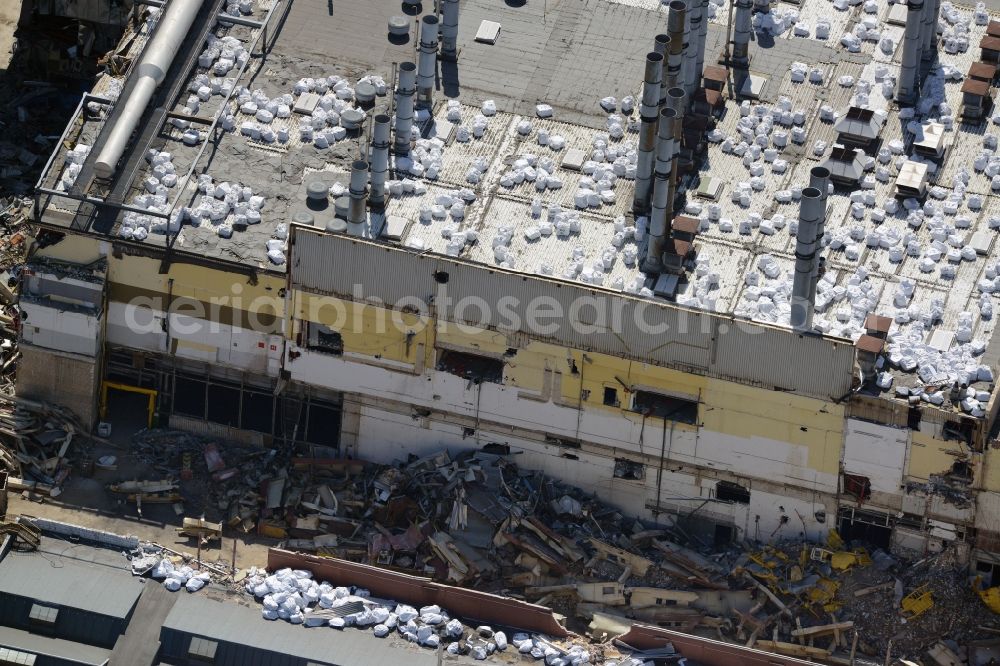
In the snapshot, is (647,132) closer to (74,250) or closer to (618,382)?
(618,382)

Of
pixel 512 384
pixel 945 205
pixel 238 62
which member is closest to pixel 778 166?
pixel 945 205

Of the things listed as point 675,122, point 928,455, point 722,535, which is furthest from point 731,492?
point 675,122

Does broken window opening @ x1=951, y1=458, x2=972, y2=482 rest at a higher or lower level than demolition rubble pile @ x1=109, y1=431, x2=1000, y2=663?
higher

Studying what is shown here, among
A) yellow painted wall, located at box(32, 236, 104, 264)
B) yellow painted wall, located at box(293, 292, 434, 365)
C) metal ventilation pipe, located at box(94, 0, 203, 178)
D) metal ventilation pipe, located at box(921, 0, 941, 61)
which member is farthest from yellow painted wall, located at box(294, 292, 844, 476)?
metal ventilation pipe, located at box(921, 0, 941, 61)

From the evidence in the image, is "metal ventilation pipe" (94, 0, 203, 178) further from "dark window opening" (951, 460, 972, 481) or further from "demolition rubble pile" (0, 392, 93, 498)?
"dark window opening" (951, 460, 972, 481)

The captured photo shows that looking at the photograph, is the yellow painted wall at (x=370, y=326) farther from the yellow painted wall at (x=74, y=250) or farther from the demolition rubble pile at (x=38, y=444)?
the demolition rubble pile at (x=38, y=444)
